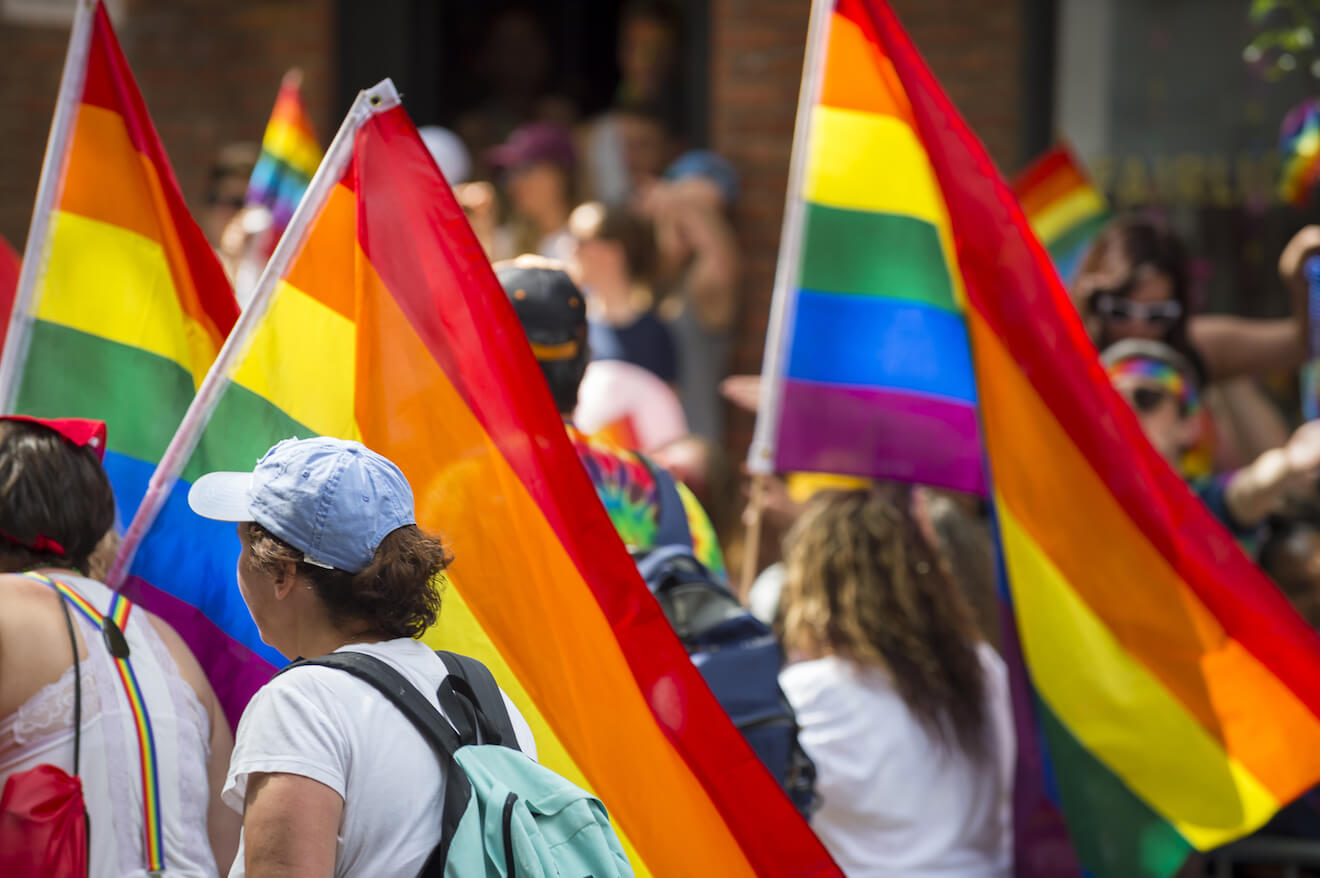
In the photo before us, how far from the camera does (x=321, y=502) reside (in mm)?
2309

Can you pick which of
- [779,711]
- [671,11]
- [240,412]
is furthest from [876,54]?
[671,11]

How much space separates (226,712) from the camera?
2.98 meters

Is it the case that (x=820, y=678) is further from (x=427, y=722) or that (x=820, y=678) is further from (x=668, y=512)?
(x=427, y=722)

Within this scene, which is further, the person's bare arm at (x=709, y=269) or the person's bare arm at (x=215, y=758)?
the person's bare arm at (x=709, y=269)

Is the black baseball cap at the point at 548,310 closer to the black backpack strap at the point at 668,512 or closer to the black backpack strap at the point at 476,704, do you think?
the black backpack strap at the point at 668,512

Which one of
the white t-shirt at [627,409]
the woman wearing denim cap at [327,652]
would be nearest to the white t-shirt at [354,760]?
the woman wearing denim cap at [327,652]

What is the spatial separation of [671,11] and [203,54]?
247 cm

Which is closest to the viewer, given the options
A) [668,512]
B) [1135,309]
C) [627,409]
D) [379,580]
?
[379,580]

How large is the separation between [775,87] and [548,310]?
4.38 metres

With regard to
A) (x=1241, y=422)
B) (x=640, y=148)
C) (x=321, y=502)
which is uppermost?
(x=640, y=148)

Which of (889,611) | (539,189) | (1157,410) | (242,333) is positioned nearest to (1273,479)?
(1157,410)

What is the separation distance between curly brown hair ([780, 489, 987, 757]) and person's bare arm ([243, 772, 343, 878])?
1.96 meters

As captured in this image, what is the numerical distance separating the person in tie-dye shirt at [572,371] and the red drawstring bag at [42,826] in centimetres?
130

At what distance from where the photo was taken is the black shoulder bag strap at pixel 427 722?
2.22m
